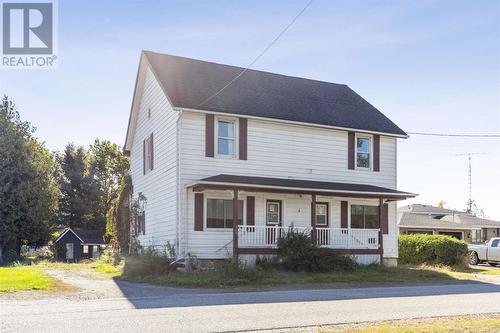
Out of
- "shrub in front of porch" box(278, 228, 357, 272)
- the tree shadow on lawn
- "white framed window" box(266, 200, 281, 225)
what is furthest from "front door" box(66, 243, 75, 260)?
"shrub in front of porch" box(278, 228, 357, 272)


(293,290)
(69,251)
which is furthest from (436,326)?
(69,251)

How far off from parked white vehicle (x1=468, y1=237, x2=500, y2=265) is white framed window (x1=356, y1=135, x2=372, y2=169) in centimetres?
1196

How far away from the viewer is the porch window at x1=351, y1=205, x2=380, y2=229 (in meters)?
25.1

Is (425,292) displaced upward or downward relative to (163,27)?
downward

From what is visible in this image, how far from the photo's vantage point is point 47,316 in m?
10.2

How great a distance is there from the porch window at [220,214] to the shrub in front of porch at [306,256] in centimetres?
221

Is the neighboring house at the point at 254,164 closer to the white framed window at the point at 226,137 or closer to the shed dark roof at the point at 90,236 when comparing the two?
the white framed window at the point at 226,137

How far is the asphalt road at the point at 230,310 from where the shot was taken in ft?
31.1

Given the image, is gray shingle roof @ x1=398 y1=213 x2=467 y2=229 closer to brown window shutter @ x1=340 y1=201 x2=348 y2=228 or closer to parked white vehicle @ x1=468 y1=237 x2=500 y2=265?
parked white vehicle @ x1=468 y1=237 x2=500 y2=265

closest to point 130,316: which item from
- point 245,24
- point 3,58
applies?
point 245,24

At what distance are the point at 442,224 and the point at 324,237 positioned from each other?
24.0 m

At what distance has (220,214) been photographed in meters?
21.9

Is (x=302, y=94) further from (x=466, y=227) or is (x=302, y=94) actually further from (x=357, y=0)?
(x=466, y=227)

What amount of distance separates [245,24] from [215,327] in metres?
8.18
